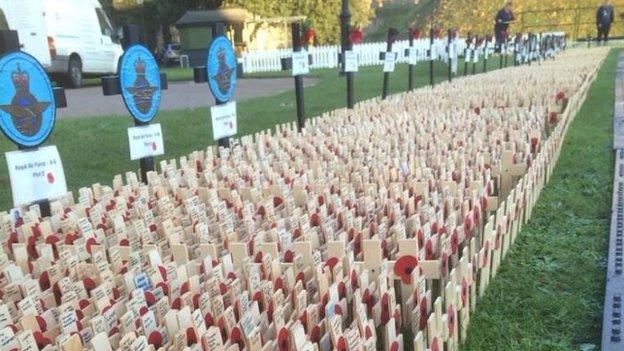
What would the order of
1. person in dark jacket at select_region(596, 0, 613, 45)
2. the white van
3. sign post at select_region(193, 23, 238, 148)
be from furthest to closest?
1. person in dark jacket at select_region(596, 0, 613, 45)
2. the white van
3. sign post at select_region(193, 23, 238, 148)

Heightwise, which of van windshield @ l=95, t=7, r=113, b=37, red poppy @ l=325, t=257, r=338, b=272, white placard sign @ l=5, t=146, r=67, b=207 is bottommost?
red poppy @ l=325, t=257, r=338, b=272

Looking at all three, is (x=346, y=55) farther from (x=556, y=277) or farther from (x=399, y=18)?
(x=399, y=18)

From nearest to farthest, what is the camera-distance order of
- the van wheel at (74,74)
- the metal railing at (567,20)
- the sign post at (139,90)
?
the sign post at (139,90)
the van wheel at (74,74)
the metal railing at (567,20)

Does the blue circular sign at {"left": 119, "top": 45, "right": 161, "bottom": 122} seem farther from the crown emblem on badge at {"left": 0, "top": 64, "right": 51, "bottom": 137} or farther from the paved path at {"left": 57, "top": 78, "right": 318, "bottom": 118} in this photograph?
the paved path at {"left": 57, "top": 78, "right": 318, "bottom": 118}

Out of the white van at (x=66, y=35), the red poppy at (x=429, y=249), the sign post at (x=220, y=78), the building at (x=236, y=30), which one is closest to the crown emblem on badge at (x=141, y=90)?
the sign post at (x=220, y=78)

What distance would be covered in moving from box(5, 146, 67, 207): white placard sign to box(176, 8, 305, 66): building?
27.4 meters

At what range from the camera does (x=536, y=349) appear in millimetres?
2820

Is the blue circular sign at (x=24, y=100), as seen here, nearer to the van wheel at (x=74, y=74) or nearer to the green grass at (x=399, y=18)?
the van wheel at (x=74, y=74)

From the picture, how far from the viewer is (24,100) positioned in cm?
339

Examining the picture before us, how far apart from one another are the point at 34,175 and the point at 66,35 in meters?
16.5

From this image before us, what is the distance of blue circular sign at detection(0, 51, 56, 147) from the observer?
328 cm

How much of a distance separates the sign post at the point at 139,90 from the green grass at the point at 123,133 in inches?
84.2

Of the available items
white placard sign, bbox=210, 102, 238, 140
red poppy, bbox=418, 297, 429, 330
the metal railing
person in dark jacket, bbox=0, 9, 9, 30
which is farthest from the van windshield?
red poppy, bbox=418, 297, 429, 330

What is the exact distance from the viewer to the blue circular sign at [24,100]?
3279 mm
